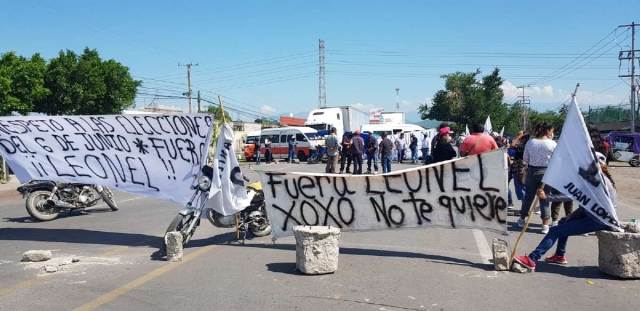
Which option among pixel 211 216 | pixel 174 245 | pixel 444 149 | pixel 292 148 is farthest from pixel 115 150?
pixel 292 148

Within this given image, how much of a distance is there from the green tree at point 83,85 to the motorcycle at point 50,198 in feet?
54.4

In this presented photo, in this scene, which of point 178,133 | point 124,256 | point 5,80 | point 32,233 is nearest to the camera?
point 124,256

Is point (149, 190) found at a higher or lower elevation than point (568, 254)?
higher

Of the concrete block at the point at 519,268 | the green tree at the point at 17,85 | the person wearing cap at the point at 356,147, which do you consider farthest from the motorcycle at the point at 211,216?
the green tree at the point at 17,85

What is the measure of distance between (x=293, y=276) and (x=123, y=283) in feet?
6.15

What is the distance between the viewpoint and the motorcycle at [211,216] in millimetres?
7270

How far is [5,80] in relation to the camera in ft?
61.0

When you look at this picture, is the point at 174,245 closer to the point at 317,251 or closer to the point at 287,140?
the point at 317,251

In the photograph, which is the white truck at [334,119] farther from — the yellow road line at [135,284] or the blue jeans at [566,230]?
the blue jeans at [566,230]

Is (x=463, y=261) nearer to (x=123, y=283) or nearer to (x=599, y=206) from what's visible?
(x=599, y=206)

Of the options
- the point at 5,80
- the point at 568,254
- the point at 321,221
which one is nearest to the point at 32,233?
the point at 321,221

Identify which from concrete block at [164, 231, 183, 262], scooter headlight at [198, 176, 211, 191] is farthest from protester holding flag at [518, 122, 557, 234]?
concrete block at [164, 231, 183, 262]

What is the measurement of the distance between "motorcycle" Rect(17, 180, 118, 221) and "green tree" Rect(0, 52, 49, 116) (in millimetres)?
10625

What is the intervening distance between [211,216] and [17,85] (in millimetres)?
16639
